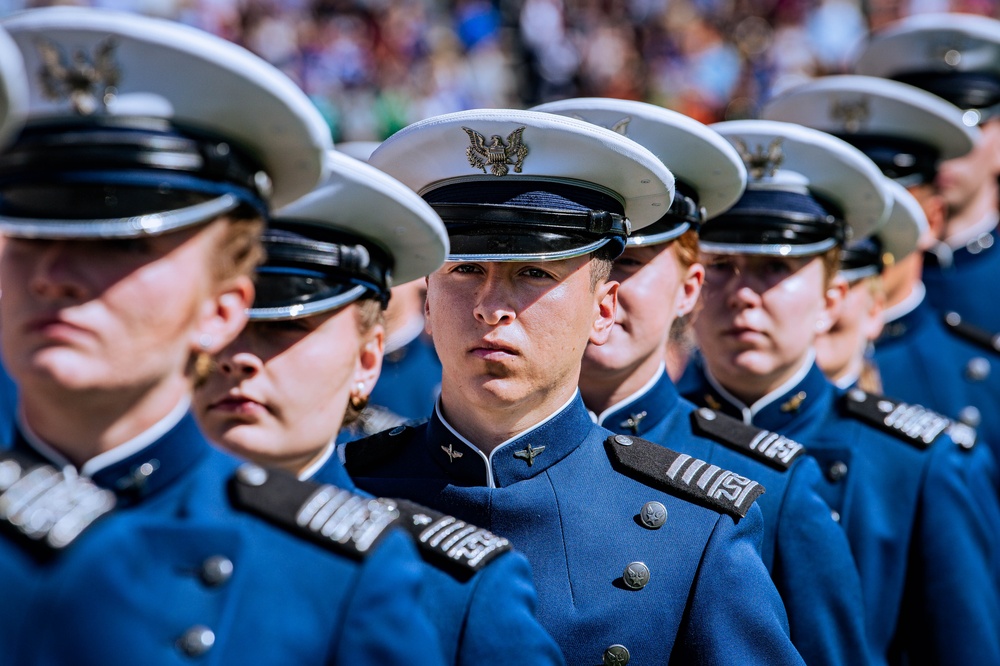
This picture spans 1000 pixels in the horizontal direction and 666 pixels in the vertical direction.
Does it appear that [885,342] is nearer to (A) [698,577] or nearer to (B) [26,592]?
(A) [698,577]

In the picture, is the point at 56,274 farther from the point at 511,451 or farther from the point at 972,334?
the point at 972,334

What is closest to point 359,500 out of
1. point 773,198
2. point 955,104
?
point 773,198

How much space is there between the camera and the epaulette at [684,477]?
360cm

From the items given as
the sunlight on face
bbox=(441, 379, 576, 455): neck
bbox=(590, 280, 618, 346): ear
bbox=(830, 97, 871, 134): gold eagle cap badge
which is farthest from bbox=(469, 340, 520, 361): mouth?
bbox=(830, 97, 871, 134): gold eagle cap badge

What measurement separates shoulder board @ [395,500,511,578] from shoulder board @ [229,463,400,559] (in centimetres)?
29

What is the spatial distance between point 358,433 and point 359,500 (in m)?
2.98

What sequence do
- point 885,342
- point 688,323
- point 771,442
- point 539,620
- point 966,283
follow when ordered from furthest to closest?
point 966,283, point 885,342, point 688,323, point 771,442, point 539,620

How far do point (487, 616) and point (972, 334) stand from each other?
462cm

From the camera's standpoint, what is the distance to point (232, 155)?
2.49 m

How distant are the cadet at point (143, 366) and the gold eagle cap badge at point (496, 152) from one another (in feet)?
2.91

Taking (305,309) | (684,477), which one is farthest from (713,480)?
(305,309)

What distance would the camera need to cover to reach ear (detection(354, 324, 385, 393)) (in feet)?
11.1

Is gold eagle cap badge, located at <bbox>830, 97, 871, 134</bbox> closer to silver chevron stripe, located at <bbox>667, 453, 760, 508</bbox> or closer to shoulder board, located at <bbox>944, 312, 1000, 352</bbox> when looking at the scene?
shoulder board, located at <bbox>944, 312, 1000, 352</bbox>

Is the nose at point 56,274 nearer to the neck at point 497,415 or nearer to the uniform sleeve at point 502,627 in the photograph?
the uniform sleeve at point 502,627
